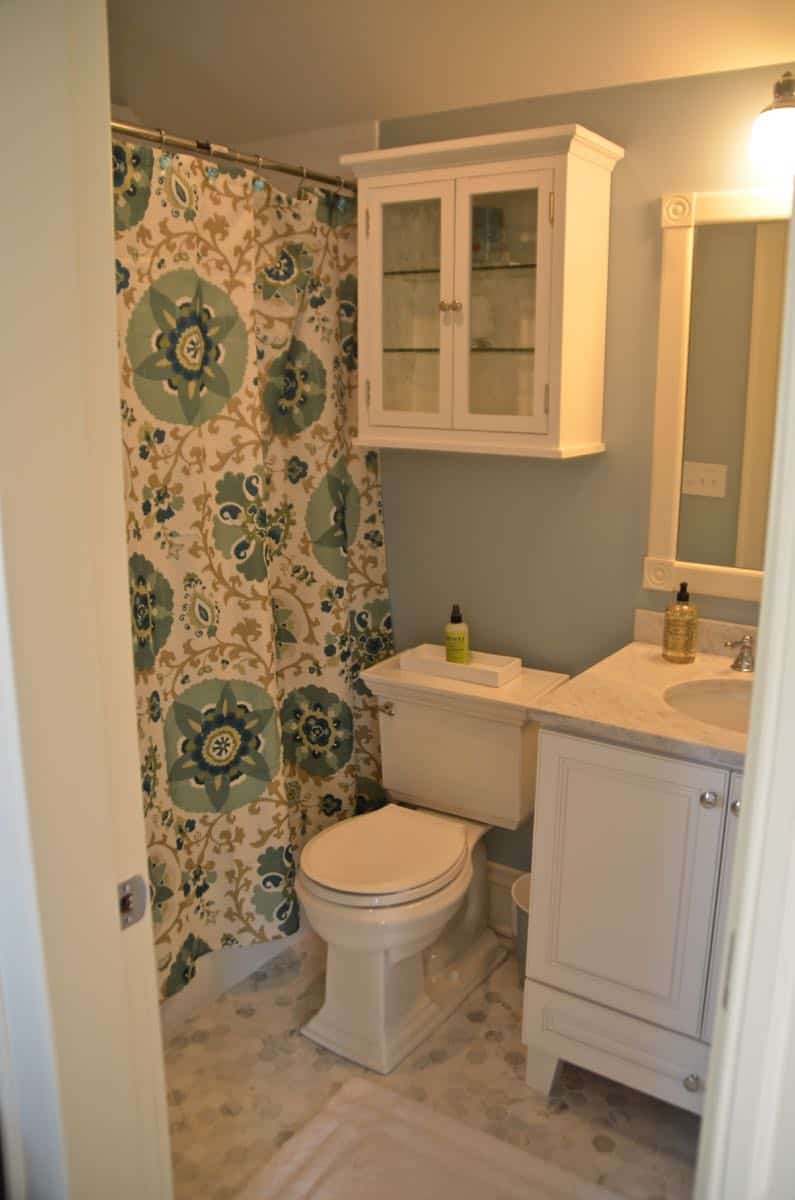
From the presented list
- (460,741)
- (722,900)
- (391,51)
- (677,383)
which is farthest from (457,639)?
(391,51)

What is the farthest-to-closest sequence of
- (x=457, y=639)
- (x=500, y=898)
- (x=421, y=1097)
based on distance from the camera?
(x=500, y=898) < (x=457, y=639) < (x=421, y=1097)

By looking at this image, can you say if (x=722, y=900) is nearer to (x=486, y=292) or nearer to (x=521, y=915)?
(x=521, y=915)

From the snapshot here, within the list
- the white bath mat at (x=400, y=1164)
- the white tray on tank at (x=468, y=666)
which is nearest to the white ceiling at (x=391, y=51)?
the white tray on tank at (x=468, y=666)

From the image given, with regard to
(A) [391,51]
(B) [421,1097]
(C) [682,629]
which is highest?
(A) [391,51]

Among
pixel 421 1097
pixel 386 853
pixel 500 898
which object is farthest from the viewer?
pixel 500 898

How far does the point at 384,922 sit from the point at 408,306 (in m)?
1.47

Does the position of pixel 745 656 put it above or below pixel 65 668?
below

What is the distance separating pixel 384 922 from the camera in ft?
7.19

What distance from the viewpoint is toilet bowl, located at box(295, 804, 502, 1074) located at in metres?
2.22

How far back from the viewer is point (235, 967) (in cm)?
259

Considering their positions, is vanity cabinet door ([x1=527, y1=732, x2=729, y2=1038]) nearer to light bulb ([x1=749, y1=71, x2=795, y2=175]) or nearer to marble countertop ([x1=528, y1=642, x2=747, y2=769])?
marble countertop ([x1=528, y1=642, x2=747, y2=769])

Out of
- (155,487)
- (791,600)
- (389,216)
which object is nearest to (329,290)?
(389,216)

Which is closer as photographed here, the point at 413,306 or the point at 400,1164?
the point at 400,1164

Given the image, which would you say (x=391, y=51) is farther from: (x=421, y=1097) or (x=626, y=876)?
(x=421, y=1097)
